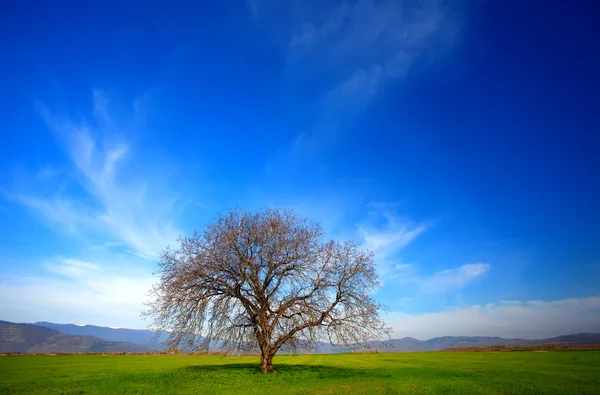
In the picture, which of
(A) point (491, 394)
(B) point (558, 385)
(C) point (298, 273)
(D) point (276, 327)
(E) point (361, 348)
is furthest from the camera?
(C) point (298, 273)

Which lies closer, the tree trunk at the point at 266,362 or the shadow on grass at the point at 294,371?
the shadow on grass at the point at 294,371

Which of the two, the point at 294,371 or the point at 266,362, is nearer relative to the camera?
the point at 266,362

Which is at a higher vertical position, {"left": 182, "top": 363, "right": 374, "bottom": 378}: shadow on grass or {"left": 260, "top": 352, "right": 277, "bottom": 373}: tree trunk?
{"left": 260, "top": 352, "right": 277, "bottom": 373}: tree trunk

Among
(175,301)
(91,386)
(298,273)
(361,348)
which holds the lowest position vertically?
(91,386)

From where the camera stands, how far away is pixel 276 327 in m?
26.5

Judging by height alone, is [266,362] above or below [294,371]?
above

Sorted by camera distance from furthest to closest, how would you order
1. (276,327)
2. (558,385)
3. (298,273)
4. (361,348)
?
(298,273), (276,327), (361,348), (558,385)

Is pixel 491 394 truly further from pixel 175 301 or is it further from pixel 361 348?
pixel 175 301

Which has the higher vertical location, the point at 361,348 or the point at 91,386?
the point at 361,348

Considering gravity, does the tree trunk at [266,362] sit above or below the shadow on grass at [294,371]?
above

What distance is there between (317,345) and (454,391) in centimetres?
1033

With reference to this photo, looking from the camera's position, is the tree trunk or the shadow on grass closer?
the shadow on grass

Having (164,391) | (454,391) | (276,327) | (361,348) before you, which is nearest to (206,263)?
(276,327)

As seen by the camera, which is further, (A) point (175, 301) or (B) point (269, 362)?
(B) point (269, 362)
